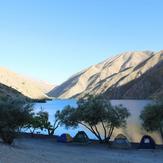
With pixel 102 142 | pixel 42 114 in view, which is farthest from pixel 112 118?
pixel 42 114

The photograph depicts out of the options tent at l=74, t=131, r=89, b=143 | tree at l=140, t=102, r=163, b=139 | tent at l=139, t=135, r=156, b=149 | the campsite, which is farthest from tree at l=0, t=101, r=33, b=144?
tree at l=140, t=102, r=163, b=139

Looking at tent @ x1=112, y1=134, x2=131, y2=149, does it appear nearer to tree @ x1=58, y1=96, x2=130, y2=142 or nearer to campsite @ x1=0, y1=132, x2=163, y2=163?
campsite @ x1=0, y1=132, x2=163, y2=163

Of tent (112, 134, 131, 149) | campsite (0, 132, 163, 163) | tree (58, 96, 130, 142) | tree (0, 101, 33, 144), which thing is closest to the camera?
campsite (0, 132, 163, 163)

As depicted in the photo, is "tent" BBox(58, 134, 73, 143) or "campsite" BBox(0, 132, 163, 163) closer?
"campsite" BBox(0, 132, 163, 163)

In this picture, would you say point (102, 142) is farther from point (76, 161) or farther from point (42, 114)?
point (76, 161)

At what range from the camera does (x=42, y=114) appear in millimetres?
48469

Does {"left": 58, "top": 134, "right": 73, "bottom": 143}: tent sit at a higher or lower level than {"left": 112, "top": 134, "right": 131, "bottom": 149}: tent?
higher

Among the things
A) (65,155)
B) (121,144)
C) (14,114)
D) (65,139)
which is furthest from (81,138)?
(65,155)

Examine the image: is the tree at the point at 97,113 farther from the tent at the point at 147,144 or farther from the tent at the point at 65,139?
the tent at the point at 147,144

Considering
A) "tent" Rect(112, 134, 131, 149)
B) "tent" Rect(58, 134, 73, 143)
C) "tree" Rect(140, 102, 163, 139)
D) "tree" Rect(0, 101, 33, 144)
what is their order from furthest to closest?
"tent" Rect(58, 134, 73, 143)
"tree" Rect(140, 102, 163, 139)
"tent" Rect(112, 134, 131, 149)
"tree" Rect(0, 101, 33, 144)

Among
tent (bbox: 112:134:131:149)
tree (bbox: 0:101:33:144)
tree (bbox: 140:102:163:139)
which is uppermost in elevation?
tree (bbox: 140:102:163:139)

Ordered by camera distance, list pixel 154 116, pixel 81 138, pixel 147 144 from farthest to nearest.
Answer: pixel 81 138, pixel 154 116, pixel 147 144

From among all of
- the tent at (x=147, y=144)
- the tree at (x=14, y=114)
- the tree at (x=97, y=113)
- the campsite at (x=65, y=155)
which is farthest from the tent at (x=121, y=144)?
the tree at (x=14, y=114)

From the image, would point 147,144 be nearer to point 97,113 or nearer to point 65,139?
point 97,113
